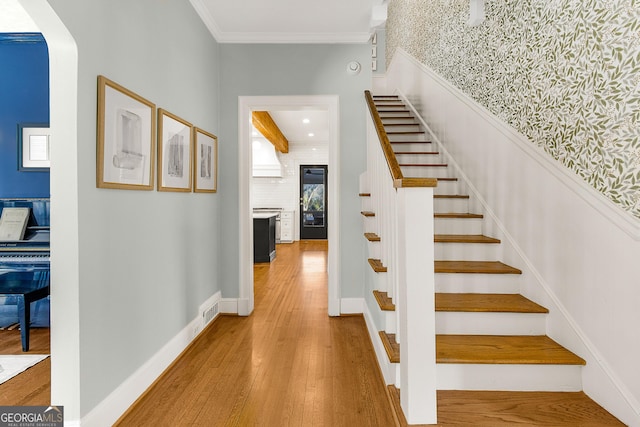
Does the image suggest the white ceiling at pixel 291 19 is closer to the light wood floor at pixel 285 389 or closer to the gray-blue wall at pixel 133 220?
the gray-blue wall at pixel 133 220

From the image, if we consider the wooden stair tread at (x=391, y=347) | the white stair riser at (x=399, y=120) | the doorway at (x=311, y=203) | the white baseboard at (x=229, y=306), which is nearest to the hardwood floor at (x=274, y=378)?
the white baseboard at (x=229, y=306)

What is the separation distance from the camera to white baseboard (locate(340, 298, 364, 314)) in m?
3.46

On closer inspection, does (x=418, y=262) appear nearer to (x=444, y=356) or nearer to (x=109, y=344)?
(x=444, y=356)

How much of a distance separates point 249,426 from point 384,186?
1.50 meters

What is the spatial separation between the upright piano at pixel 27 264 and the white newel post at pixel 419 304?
279 cm

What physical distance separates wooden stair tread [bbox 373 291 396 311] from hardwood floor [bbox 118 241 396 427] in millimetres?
544

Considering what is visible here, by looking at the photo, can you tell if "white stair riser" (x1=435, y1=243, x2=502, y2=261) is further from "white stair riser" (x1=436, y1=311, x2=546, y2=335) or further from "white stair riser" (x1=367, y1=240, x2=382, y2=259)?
"white stair riser" (x1=436, y1=311, x2=546, y2=335)

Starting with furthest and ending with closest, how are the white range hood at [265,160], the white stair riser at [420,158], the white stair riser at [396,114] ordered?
the white range hood at [265,160] < the white stair riser at [396,114] < the white stair riser at [420,158]

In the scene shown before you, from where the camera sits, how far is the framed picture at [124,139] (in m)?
1.65

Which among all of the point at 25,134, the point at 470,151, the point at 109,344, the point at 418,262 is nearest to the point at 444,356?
the point at 418,262

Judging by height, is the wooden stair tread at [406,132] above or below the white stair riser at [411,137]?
above

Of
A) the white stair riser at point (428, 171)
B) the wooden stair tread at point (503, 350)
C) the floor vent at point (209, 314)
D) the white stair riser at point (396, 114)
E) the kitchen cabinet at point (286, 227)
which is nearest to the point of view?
the wooden stair tread at point (503, 350)

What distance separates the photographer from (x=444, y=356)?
5.60 feet

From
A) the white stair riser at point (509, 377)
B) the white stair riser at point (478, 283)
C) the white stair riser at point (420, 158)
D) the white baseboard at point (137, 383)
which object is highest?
the white stair riser at point (420, 158)
